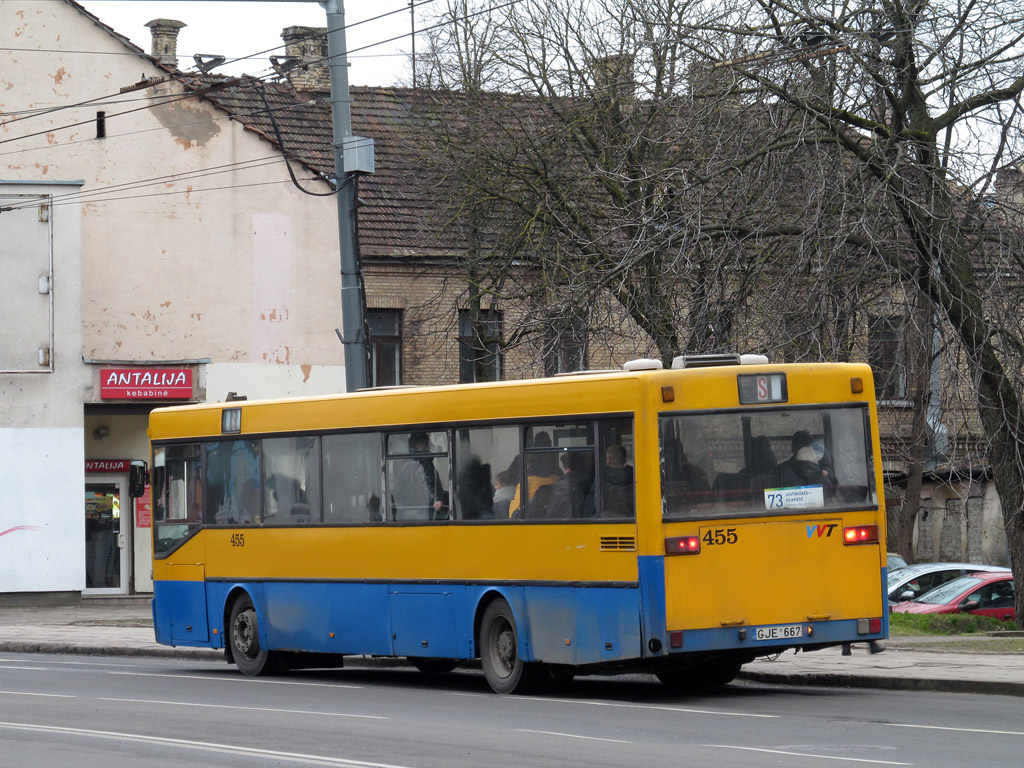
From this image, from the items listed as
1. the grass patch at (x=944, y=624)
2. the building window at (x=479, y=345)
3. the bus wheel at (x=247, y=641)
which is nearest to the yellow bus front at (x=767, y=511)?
the bus wheel at (x=247, y=641)

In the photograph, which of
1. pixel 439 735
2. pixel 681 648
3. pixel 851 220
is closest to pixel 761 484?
pixel 681 648

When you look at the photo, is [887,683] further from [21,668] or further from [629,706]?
[21,668]

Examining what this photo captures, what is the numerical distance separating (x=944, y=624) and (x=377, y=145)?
19.6 meters

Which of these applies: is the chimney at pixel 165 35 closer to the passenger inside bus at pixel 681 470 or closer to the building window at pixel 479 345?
the building window at pixel 479 345

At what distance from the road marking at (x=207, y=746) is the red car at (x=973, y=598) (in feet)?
57.9

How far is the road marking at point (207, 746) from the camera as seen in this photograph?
10.1m

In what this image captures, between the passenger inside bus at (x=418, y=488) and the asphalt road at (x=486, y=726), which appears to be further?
the passenger inside bus at (x=418, y=488)

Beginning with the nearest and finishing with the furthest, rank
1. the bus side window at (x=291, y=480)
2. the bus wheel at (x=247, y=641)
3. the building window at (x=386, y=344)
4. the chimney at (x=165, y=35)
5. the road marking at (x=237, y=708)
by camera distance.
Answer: the road marking at (x=237, y=708)
the bus side window at (x=291, y=480)
the bus wheel at (x=247, y=641)
the building window at (x=386, y=344)
the chimney at (x=165, y=35)

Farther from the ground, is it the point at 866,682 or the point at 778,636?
the point at 778,636

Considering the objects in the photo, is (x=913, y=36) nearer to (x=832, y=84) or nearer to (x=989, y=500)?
(x=832, y=84)

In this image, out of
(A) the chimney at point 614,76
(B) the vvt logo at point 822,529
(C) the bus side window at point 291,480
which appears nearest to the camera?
(B) the vvt logo at point 822,529

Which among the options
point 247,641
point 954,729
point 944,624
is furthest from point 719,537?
point 944,624

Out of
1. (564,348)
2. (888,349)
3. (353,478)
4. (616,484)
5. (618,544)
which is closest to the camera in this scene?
(618,544)

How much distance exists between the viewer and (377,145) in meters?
38.2
